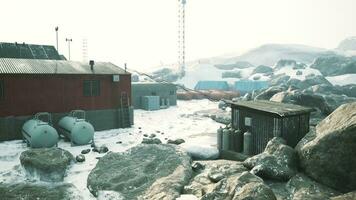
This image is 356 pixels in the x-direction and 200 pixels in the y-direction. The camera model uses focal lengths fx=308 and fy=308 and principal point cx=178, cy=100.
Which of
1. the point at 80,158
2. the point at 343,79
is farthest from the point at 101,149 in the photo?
the point at 343,79

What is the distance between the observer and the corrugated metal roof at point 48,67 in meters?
22.3

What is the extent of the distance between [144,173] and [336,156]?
822 cm

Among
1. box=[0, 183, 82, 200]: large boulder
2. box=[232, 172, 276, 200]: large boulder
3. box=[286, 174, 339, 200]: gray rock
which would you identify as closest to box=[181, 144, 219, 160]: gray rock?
box=[286, 174, 339, 200]: gray rock

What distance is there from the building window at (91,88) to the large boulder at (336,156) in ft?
58.0

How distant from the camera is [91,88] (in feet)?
82.0

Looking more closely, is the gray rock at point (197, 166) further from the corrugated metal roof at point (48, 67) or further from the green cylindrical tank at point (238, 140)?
the corrugated metal roof at point (48, 67)

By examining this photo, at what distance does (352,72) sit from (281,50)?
121773 millimetres

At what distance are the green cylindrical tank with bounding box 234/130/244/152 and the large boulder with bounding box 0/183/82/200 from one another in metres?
8.56

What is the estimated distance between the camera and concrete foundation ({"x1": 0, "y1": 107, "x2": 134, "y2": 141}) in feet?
69.9

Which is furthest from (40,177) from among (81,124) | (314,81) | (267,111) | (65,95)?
(314,81)

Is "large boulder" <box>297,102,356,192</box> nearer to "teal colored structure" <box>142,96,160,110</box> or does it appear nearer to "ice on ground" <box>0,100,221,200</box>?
"ice on ground" <box>0,100,221,200</box>

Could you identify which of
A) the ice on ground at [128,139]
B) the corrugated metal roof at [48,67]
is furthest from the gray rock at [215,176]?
the corrugated metal roof at [48,67]

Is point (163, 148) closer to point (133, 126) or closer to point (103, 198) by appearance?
point (103, 198)

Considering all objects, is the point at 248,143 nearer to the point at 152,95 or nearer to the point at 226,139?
the point at 226,139
